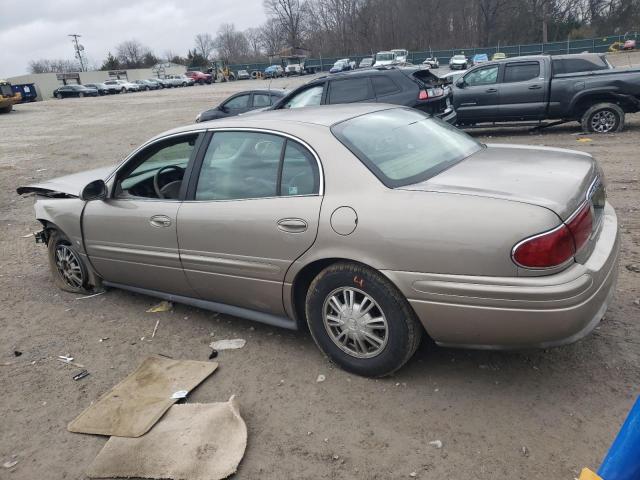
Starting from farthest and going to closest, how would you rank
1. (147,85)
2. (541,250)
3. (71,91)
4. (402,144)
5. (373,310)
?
(147,85) → (71,91) → (402,144) → (373,310) → (541,250)

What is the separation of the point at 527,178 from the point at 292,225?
137 centimetres

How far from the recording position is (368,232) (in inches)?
111

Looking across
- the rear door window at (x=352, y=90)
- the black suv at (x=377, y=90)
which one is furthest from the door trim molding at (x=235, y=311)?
the rear door window at (x=352, y=90)

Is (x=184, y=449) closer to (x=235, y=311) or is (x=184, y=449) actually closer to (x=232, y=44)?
(x=235, y=311)

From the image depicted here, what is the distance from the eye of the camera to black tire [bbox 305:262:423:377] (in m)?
2.85

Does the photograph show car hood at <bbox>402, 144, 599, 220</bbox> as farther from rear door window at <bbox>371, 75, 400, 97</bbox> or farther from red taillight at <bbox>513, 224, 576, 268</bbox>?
rear door window at <bbox>371, 75, 400, 97</bbox>

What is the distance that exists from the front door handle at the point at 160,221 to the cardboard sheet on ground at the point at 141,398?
95cm

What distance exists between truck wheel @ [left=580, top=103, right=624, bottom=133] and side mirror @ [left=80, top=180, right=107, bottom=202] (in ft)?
32.8

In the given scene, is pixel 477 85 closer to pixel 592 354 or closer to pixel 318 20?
pixel 592 354

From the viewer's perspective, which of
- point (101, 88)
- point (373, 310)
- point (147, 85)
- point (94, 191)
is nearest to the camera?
point (373, 310)

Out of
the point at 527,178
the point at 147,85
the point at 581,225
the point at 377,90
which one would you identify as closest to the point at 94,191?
the point at 527,178

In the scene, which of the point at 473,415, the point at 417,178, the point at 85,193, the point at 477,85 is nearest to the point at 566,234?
the point at 417,178

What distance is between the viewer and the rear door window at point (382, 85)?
1026cm

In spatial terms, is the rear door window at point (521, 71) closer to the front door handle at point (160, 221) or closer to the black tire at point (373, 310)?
the front door handle at point (160, 221)
